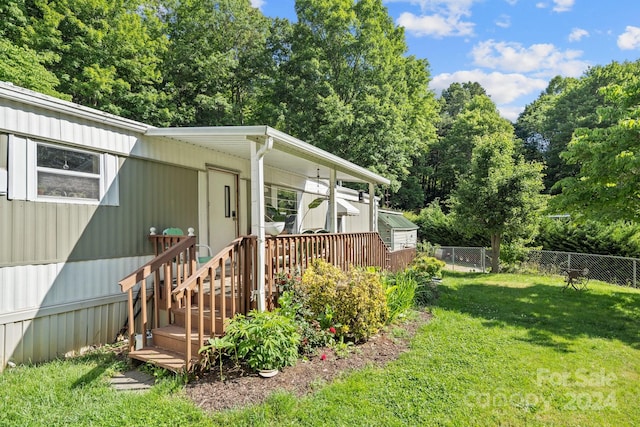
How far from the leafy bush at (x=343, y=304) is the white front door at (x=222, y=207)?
2.66 metres

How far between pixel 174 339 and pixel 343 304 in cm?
214

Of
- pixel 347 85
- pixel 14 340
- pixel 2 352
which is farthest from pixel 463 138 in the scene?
pixel 2 352

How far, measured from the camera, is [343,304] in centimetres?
490

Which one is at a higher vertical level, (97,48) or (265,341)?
(97,48)

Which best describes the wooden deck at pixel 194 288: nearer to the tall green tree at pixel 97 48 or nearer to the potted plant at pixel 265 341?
the potted plant at pixel 265 341

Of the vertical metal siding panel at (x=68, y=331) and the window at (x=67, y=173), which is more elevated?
the window at (x=67, y=173)

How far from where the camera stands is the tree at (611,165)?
7598 mm

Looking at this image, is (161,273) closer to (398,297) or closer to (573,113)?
(398,297)

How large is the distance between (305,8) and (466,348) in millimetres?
18509

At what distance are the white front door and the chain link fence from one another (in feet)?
31.0

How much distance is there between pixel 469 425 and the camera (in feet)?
10.2

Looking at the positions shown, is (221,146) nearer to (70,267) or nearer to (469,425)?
(70,267)

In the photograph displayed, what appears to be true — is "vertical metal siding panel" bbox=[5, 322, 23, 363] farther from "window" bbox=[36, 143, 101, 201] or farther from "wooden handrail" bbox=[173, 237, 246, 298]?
"wooden handrail" bbox=[173, 237, 246, 298]

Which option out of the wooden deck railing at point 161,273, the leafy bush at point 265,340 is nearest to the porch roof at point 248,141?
the wooden deck railing at point 161,273
